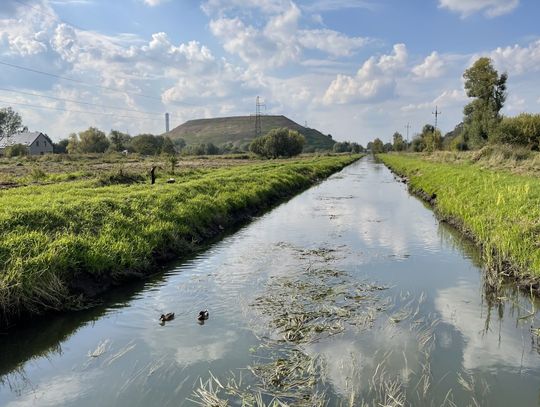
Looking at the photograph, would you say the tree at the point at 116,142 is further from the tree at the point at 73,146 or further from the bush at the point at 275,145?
the bush at the point at 275,145

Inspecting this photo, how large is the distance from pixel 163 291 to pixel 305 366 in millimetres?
4861

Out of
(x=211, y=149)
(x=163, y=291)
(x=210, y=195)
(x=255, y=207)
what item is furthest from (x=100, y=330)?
(x=211, y=149)

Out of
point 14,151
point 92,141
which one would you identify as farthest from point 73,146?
point 14,151

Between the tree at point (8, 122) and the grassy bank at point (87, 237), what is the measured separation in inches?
4263

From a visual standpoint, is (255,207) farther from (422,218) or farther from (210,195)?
(422,218)

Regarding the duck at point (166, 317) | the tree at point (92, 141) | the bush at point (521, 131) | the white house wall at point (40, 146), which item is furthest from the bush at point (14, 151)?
the duck at point (166, 317)

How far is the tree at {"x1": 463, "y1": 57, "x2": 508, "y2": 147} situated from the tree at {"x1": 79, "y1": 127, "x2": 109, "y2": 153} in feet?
272

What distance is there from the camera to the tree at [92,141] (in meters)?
109

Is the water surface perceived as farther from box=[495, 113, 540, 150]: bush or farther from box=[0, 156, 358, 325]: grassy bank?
box=[495, 113, 540, 150]: bush

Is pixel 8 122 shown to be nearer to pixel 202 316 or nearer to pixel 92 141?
pixel 92 141

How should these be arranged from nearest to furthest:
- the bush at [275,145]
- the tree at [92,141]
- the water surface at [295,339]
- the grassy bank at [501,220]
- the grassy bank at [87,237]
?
the water surface at [295,339]
the grassy bank at [87,237]
the grassy bank at [501,220]
the bush at [275,145]
the tree at [92,141]

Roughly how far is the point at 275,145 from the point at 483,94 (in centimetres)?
4081

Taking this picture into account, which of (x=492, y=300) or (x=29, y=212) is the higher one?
(x=29, y=212)

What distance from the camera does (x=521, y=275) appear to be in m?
10.5
